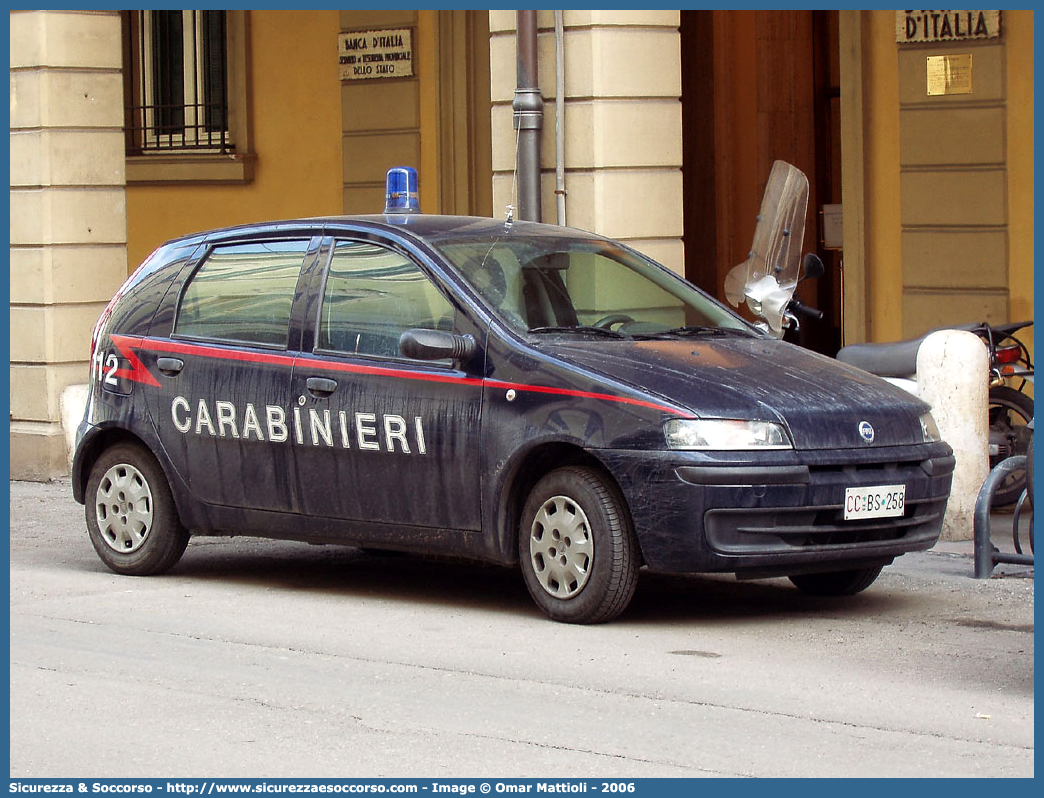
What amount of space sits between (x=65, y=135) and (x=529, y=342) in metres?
7.50

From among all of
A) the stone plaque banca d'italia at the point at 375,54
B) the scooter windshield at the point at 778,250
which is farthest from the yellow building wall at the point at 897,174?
the stone plaque banca d'italia at the point at 375,54

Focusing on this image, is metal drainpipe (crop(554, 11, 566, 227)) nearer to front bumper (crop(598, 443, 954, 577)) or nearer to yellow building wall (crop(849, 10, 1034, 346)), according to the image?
yellow building wall (crop(849, 10, 1034, 346))

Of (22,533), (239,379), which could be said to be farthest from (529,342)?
(22,533)

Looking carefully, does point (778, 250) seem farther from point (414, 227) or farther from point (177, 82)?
point (177, 82)

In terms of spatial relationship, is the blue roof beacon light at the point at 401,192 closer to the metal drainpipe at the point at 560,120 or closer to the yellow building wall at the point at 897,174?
the metal drainpipe at the point at 560,120

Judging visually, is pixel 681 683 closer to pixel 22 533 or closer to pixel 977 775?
pixel 977 775

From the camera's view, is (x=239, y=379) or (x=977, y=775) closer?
(x=977, y=775)

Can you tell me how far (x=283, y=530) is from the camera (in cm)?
914

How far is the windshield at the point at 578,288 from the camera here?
28.2ft

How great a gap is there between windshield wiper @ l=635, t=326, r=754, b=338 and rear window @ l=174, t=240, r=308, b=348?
1680mm

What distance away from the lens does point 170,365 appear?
9484 millimetres

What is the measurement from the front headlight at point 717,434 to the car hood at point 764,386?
0.11 ft

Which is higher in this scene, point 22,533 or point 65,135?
point 65,135

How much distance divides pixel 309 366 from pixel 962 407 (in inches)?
144
